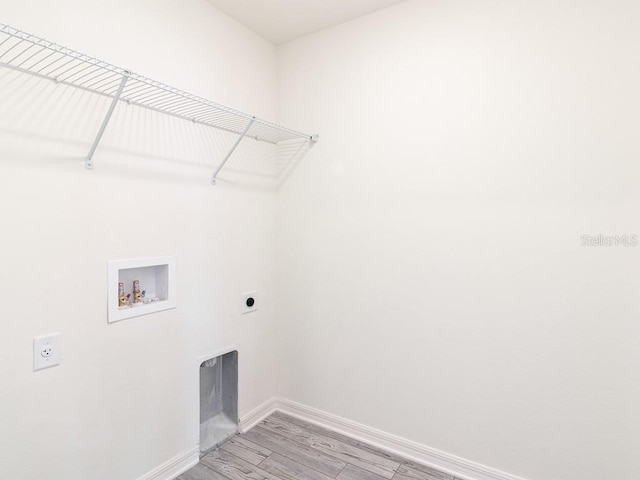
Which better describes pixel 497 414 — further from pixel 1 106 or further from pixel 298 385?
pixel 1 106

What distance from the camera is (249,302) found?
2191mm

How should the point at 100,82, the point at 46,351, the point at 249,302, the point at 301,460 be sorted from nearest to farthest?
the point at 46,351, the point at 100,82, the point at 301,460, the point at 249,302

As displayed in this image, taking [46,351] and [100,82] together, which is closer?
[46,351]

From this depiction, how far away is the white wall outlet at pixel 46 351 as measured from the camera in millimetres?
1270

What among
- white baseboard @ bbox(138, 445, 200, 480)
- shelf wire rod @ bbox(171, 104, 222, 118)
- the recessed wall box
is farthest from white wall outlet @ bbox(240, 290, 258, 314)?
shelf wire rod @ bbox(171, 104, 222, 118)

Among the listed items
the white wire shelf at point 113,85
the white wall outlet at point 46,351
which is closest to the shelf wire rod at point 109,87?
the white wire shelf at point 113,85

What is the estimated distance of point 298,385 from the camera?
7.68ft

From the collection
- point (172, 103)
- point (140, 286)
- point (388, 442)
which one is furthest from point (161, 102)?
point (388, 442)

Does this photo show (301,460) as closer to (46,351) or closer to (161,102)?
(46,351)

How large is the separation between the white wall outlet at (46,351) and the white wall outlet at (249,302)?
0.97 metres

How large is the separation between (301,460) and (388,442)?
506mm

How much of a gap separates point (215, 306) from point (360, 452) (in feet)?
3.84

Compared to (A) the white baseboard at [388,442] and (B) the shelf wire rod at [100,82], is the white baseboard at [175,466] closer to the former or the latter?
(A) the white baseboard at [388,442]

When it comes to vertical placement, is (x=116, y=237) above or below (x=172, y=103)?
below
